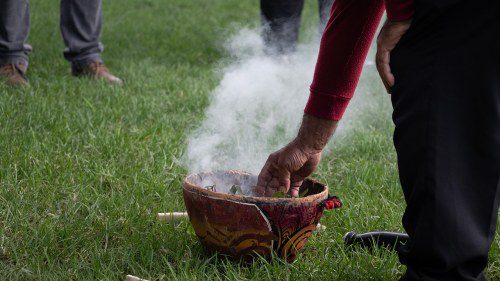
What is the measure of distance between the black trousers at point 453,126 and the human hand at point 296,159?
0.46 metres

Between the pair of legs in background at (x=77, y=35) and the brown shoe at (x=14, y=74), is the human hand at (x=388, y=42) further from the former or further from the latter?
the pair of legs in background at (x=77, y=35)

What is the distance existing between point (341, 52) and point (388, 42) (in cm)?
30

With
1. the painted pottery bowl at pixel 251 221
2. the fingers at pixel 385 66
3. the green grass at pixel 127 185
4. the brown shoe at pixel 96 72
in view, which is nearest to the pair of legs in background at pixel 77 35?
the brown shoe at pixel 96 72

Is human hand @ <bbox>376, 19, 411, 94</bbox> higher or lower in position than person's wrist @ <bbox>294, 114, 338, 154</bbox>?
higher

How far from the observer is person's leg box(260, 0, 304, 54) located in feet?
15.8

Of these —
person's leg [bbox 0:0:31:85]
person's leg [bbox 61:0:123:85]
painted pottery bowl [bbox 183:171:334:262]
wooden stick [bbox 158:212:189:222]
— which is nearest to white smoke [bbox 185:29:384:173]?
wooden stick [bbox 158:212:189:222]

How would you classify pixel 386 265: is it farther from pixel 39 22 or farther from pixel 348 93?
pixel 39 22

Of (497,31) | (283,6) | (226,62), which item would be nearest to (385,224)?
(497,31)

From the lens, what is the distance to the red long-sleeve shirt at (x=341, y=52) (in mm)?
1672

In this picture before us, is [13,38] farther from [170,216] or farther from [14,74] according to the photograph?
[170,216]

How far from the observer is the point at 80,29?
14.5 ft

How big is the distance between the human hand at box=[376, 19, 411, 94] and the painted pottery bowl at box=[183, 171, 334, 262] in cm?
46

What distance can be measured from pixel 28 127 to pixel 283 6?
2.34 meters

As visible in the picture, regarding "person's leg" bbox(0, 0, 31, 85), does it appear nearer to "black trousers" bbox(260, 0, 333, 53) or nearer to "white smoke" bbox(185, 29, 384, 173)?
"white smoke" bbox(185, 29, 384, 173)
